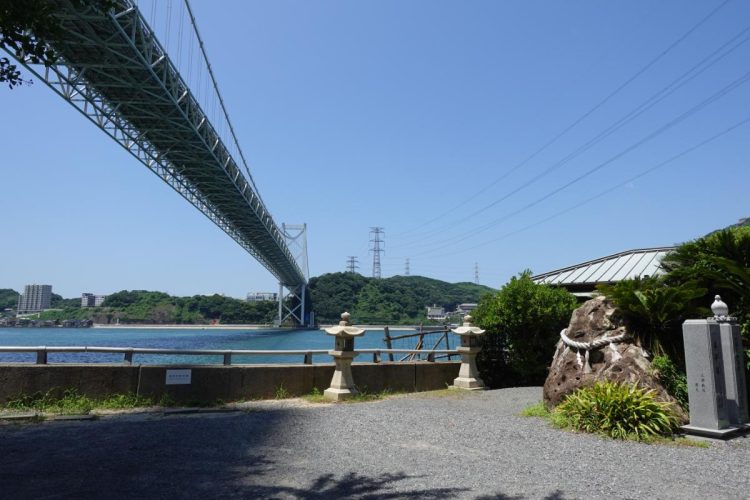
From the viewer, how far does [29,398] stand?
749cm

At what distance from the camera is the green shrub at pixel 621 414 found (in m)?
5.98

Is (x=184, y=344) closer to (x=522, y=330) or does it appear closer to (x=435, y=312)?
(x=522, y=330)

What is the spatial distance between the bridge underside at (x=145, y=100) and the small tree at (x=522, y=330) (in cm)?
944

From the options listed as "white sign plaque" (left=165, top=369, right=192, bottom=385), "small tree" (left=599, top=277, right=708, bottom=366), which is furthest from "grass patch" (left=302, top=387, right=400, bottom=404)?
"small tree" (left=599, top=277, right=708, bottom=366)

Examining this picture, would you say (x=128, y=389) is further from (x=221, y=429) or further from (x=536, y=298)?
(x=536, y=298)

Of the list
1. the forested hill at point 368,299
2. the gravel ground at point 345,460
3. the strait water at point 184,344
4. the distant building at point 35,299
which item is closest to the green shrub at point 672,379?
the gravel ground at point 345,460

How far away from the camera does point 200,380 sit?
8.47 metres

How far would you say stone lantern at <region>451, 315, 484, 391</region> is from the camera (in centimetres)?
1055

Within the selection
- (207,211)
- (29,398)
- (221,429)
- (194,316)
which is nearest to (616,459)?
(221,429)

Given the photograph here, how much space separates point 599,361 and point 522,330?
3.66 meters

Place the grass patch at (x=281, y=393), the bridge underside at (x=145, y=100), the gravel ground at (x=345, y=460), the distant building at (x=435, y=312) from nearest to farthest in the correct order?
1. the gravel ground at (x=345, y=460)
2. the grass patch at (x=281, y=393)
3. the bridge underside at (x=145, y=100)
4. the distant building at (x=435, y=312)

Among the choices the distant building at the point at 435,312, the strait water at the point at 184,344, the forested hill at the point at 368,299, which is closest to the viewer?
the strait water at the point at 184,344

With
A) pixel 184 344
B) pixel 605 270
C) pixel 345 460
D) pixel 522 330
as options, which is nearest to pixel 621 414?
pixel 345 460

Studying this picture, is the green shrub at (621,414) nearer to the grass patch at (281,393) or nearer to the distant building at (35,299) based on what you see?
the grass patch at (281,393)
